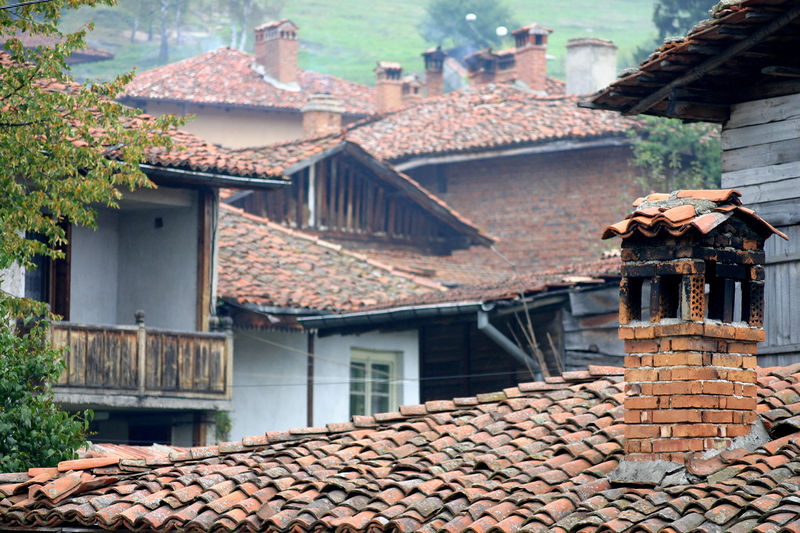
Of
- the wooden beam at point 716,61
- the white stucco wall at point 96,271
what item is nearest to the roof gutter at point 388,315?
the white stucco wall at point 96,271

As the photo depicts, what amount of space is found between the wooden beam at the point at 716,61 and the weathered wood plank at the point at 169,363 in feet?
25.6

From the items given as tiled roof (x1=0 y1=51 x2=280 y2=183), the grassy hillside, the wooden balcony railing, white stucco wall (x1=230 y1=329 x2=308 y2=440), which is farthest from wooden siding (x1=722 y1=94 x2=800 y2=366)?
the grassy hillside

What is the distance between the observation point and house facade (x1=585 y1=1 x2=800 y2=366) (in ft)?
35.5

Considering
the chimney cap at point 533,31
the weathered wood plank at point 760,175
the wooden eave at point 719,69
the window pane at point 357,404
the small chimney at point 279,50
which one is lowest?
the window pane at point 357,404

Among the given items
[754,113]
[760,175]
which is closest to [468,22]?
[754,113]

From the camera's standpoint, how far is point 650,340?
25.7 feet

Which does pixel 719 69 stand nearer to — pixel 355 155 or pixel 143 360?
pixel 143 360

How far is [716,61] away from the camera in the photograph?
10789mm

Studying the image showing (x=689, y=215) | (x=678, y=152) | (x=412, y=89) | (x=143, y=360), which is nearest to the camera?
(x=689, y=215)

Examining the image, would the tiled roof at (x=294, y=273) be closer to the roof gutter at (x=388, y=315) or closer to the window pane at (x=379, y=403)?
the roof gutter at (x=388, y=315)

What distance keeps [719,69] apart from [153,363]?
9016mm

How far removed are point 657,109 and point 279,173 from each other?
8.22m

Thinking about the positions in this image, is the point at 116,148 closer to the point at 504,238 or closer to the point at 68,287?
the point at 68,287

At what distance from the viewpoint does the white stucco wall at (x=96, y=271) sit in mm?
18109
